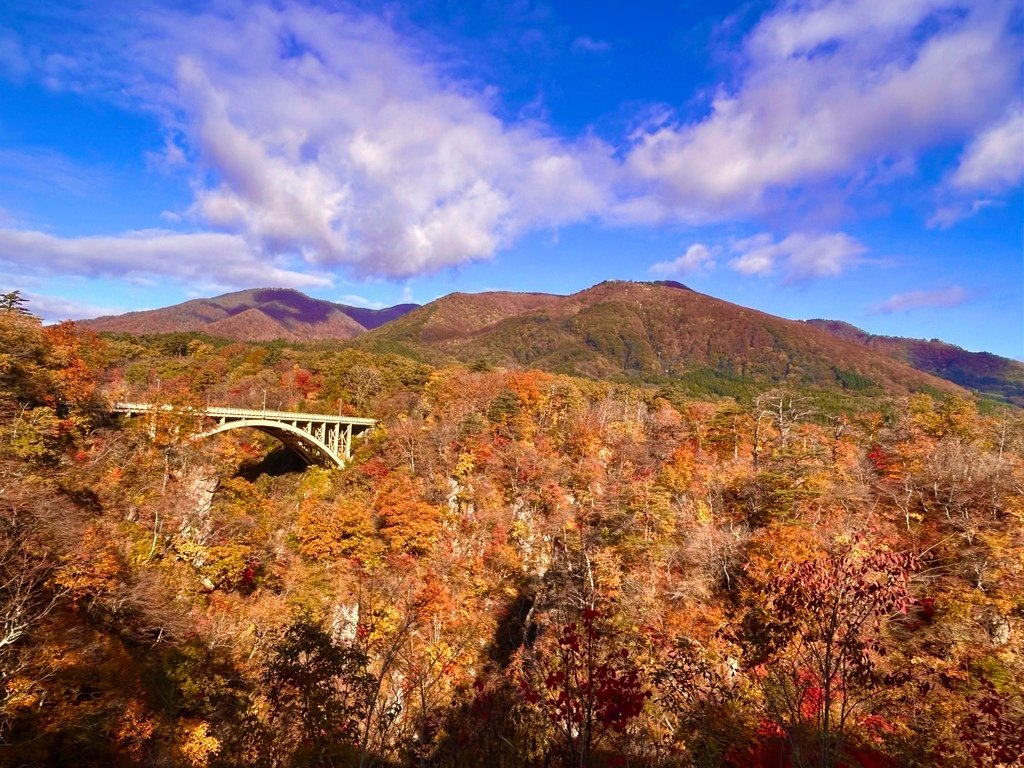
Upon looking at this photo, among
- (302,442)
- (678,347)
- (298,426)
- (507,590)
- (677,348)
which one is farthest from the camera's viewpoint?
(678,347)

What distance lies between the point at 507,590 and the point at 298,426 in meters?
21.8

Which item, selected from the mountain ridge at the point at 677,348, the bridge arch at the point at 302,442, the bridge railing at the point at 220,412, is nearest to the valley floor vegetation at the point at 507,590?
the bridge railing at the point at 220,412

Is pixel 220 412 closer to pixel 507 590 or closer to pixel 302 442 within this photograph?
pixel 302 442

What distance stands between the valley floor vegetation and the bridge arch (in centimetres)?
165

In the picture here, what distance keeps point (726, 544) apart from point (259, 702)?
19291mm

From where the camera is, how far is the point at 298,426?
36438 millimetres

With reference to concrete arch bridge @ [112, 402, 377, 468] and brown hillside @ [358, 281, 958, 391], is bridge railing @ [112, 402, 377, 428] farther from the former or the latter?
brown hillside @ [358, 281, 958, 391]

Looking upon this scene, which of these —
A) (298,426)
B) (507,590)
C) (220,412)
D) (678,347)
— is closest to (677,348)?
(678,347)

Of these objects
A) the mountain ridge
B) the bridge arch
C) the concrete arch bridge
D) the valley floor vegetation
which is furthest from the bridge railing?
the mountain ridge

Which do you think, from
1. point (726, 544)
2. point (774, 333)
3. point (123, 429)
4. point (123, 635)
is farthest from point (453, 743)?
point (774, 333)

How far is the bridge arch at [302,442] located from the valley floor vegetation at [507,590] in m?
1.65

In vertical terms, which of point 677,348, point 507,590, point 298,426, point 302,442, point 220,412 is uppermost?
point 677,348

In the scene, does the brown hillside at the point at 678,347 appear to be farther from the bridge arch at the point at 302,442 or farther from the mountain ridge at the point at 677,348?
the bridge arch at the point at 302,442

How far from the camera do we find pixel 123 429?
25453 mm
